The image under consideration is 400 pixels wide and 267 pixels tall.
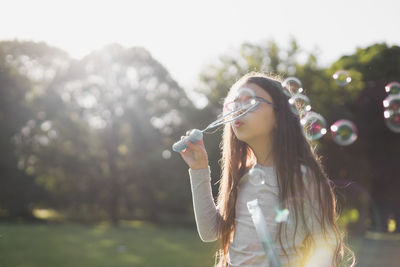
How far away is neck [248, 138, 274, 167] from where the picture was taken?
6.13 feet

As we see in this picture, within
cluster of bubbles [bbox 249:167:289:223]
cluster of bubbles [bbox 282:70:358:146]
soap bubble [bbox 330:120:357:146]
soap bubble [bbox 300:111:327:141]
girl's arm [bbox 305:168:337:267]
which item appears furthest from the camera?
soap bubble [bbox 330:120:357:146]

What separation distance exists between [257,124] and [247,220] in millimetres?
371

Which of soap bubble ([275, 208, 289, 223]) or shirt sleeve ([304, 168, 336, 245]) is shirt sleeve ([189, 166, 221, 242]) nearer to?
soap bubble ([275, 208, 289, 223])

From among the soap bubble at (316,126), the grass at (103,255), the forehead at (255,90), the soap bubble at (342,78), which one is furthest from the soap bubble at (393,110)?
the grass at (103,255)

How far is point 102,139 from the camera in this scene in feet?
80.3

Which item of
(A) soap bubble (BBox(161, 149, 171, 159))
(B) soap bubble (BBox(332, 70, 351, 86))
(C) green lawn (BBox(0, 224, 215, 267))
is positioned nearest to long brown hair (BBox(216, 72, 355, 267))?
(B) soap bubble (BBox(332, 70, 351, 86))

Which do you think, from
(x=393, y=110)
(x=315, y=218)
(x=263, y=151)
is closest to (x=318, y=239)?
(x=315, y=218)

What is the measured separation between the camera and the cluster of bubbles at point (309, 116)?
2.09 m

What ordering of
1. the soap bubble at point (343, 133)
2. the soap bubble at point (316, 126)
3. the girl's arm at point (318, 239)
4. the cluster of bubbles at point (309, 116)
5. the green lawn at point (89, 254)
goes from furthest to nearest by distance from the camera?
the green lawn at point (89, 254), the soap bubble at point (343, 133), the soap bubble at point (316, 126), the cluster of bubbles at point (309, 116), the girl's arm at point (318, 239)

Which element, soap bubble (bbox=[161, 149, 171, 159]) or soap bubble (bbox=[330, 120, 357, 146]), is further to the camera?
soap bubble (bbox=[161, 149, 171, 159])

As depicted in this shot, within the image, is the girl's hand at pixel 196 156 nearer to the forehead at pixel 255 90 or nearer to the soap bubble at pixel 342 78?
the forehead at pixel 255 90

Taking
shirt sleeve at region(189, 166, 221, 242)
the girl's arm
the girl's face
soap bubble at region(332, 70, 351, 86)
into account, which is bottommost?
the girl's arm

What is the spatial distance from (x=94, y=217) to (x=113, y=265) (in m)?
18.8

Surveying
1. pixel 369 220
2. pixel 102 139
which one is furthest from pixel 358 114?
pixel 102 139
